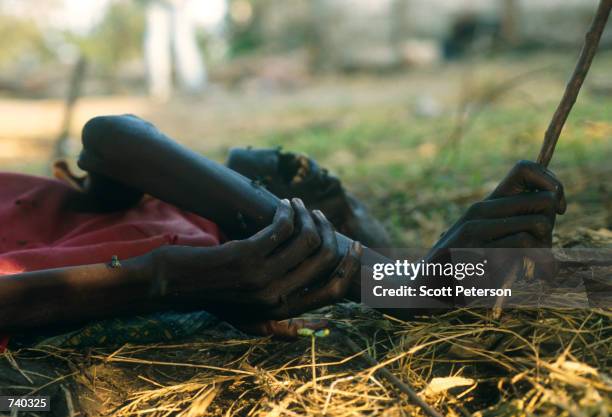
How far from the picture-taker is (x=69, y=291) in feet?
5.34

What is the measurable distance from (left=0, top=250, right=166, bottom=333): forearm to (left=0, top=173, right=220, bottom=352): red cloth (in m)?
0.18

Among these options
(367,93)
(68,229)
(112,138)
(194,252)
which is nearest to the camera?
(194,252)

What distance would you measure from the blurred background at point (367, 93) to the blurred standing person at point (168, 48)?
0.03m

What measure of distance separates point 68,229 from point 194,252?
0.78 metres

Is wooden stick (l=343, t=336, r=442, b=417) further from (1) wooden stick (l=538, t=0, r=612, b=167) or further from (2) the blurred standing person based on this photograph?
(2) the blurred standing person

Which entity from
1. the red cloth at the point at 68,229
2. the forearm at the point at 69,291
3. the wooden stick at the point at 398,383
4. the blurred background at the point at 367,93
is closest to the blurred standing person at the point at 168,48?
the blurred background at the point at 367,93

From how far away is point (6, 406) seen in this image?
1.53 meters

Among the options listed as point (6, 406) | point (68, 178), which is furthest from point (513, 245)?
point (68, 178)

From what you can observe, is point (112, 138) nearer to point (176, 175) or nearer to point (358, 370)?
point (176, 175)

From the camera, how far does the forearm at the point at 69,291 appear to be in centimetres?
162

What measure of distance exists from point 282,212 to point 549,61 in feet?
30.3

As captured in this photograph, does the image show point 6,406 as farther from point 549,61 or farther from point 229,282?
point 549,61

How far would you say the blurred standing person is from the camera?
11.0 metres

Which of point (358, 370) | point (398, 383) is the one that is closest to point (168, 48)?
point (358, 370)
